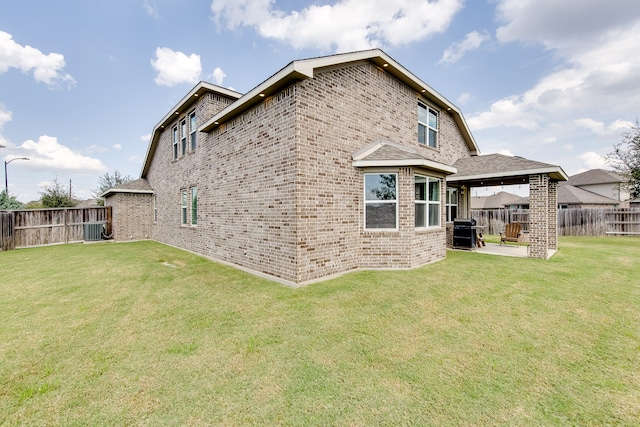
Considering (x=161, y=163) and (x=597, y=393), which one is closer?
(x=597, y=393)

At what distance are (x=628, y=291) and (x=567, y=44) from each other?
1064 cm

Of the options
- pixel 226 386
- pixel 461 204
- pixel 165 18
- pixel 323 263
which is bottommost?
pixel 226 386

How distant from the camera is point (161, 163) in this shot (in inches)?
601

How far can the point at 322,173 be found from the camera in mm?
6676

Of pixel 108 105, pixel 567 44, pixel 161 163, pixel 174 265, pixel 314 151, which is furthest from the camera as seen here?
pixel 108 105

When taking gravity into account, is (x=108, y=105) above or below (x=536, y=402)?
above

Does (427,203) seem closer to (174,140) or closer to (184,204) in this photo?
(184,204)

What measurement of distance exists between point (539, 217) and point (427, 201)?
14.1 feet

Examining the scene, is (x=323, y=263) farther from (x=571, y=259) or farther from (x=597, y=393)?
(x=571, y=259)

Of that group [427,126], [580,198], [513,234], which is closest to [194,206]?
[427,126]

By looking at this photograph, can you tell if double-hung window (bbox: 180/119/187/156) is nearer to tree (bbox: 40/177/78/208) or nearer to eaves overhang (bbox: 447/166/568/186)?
eaves overhang (bbox: 447/166/568/186)

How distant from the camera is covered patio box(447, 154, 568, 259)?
9.05 m

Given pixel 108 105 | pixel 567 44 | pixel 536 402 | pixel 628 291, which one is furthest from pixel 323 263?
pixel 108 105

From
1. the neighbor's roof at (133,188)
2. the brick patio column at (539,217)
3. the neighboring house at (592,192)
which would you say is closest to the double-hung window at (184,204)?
the neighbor's roof at (133,188)
